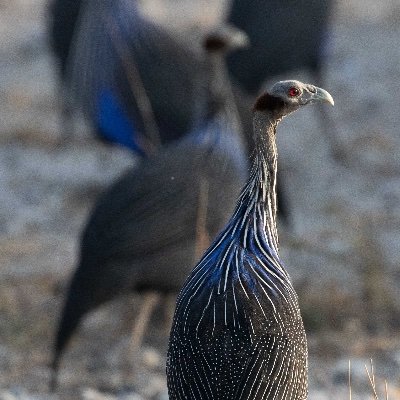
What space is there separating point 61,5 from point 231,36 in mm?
2110

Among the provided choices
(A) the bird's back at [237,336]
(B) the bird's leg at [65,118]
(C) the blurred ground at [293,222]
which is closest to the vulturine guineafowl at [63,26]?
(B) the bird's leg at [65,118]

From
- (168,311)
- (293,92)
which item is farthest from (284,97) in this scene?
(168,311)

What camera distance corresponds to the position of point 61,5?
7.43 meters

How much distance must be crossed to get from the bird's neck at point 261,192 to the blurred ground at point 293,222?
1.30m

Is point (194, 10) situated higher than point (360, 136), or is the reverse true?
point (194, 10)

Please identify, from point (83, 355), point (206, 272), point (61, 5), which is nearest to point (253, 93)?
point (61, 5)

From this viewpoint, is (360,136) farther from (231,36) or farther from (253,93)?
(231,36)

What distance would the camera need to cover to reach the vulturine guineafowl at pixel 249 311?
3.58 meters

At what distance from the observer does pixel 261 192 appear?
3807 millimetres

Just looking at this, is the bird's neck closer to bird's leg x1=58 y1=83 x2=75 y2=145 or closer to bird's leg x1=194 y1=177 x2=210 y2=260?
bird's leg x1=194 y1=177 x2=210 y2=260

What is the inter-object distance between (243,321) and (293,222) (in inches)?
124

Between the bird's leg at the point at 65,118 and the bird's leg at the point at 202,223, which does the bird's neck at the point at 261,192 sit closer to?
the bird's leg at the point at 202,223

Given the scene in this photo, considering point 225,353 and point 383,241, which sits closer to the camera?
point 225,353

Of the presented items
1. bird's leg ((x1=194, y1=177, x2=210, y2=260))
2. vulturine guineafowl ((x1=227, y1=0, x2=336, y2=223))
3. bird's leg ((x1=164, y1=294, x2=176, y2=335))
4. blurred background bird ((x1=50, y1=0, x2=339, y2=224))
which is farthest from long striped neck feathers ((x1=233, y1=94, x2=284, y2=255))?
vulturine guineafowl ((x1=227, y1=0, x2=336, y2=223))
